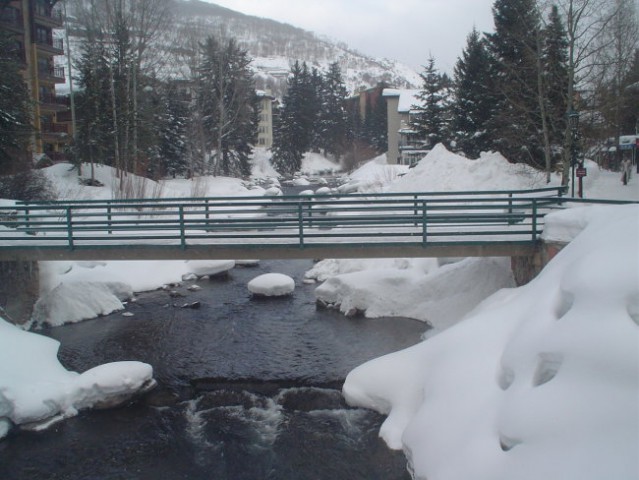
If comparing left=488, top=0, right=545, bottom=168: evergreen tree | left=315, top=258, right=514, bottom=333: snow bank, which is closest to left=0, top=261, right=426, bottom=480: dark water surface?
left=315, top=258, right=514, bottom=333: snow bank

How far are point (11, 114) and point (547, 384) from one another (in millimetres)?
26623

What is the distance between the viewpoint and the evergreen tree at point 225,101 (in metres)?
55.8

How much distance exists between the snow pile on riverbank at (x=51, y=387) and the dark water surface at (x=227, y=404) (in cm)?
31

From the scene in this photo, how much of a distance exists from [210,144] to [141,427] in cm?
5133

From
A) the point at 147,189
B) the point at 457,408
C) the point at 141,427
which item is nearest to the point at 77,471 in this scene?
the point at 141,427

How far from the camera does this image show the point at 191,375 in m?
12.7

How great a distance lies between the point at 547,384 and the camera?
6.25m

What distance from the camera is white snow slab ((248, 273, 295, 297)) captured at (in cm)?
1866

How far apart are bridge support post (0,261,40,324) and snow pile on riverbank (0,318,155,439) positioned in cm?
390

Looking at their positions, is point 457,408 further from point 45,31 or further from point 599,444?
point 45,31

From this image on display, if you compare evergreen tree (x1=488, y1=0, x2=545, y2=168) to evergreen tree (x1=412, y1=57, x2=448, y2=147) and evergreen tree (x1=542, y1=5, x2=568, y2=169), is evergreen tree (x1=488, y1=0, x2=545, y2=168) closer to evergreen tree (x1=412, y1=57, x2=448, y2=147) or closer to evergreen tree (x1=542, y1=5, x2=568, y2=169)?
evergreen tree (x1=542, y1=5, x2=568, y2=169)

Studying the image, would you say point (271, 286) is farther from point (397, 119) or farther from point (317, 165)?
point (317, 165)

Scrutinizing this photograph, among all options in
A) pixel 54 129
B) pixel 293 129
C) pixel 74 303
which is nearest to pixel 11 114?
pixel 74 303

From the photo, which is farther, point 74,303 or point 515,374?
point 74,303
